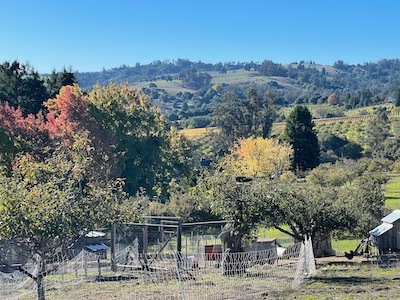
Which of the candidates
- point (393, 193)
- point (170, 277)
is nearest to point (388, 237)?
point (170, 277)

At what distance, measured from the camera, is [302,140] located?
5766 cm

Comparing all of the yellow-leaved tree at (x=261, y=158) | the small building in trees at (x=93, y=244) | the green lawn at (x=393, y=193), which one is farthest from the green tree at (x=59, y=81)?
the green lawn at (x=393, y=193)

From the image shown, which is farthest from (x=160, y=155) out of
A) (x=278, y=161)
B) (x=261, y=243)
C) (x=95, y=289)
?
(x=95, y=289)

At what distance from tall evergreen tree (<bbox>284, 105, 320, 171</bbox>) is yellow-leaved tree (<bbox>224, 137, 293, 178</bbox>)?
161 centimetres

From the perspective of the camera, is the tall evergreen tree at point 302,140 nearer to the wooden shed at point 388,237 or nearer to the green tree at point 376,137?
the green tree at point 376,137

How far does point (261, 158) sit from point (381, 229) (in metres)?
32.3

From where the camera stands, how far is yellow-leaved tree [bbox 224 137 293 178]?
2120 inches

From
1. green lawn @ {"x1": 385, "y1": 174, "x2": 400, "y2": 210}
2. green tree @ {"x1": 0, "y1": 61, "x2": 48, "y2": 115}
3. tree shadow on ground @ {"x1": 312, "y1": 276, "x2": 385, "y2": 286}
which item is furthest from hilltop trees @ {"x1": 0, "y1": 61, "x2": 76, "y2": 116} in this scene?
tree shadow on ground @ {"x1": 312, "y1": 276, "x2": 385, "y2": 286}

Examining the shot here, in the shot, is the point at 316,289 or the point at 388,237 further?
the point at 388,237

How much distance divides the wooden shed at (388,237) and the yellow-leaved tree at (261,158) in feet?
95.2

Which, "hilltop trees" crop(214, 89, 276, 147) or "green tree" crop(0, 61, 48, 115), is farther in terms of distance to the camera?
"hilltop trees" crop(214, 89, 276, 147)

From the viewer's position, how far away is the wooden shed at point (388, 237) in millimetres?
22938

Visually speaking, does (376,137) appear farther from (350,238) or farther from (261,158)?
(350,238)

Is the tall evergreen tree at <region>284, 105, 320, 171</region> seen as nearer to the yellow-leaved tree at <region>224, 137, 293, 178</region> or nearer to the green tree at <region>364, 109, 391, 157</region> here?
the yellow-leaved tree at <region>224, 137, 293, 178</region>
